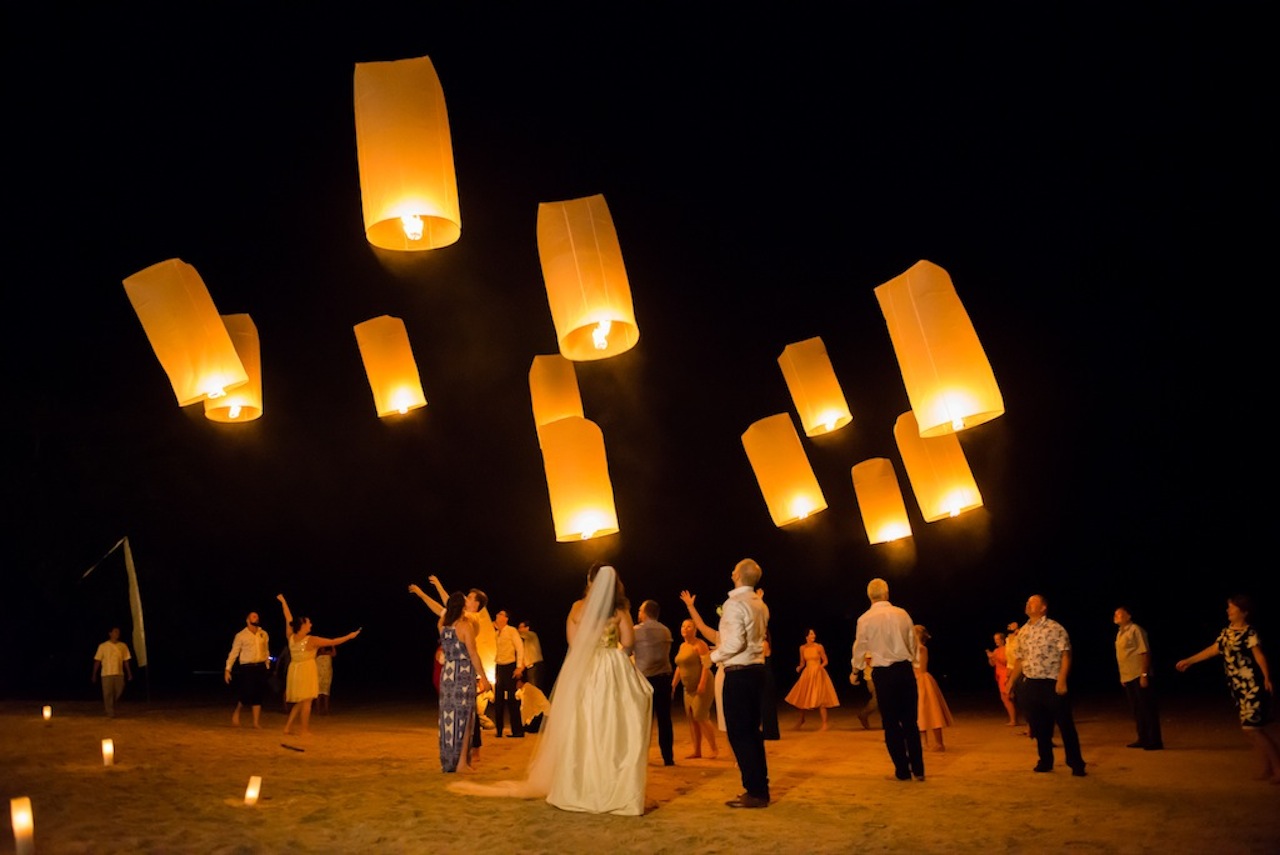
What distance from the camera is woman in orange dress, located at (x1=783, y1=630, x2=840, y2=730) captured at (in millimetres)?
13234

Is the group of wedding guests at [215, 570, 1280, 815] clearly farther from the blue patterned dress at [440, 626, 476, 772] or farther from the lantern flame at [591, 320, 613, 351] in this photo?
the lantern flame at [591, 320, 613, 351]

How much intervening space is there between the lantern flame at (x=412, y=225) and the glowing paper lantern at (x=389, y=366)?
4401 mm

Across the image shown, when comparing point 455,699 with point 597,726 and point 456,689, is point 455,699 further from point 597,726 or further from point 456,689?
point 597,726

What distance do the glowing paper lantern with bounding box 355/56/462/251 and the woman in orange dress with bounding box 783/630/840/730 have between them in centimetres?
927

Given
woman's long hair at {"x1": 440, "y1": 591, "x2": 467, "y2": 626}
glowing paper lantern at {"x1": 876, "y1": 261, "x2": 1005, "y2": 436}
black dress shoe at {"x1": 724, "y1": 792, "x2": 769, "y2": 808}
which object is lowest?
black dress shoe at {"x1": 724, "y1": 792, "x2": 769, "y2": 808}

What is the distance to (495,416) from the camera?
21.4 meters

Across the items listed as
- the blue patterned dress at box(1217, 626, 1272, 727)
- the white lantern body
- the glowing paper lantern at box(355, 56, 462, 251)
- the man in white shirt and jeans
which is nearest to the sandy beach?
the blue patterned dress at box(1217, 626, 1272, 727)

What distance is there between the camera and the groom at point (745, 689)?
6.84 meters

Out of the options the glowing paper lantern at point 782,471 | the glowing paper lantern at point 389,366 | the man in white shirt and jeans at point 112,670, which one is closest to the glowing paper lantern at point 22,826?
the glowing paper lantern at point 389,366

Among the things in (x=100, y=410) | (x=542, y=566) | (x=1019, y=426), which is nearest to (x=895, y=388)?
(x=1019, y=426)

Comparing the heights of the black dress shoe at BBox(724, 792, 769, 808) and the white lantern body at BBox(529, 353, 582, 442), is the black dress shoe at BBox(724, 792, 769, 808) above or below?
below

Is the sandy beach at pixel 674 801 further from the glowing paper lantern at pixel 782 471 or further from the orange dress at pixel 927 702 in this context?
the glowing paper lantern at pixel 782 471

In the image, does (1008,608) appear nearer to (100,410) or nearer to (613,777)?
(613,777)

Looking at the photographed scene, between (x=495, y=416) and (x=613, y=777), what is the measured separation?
15241 mm
